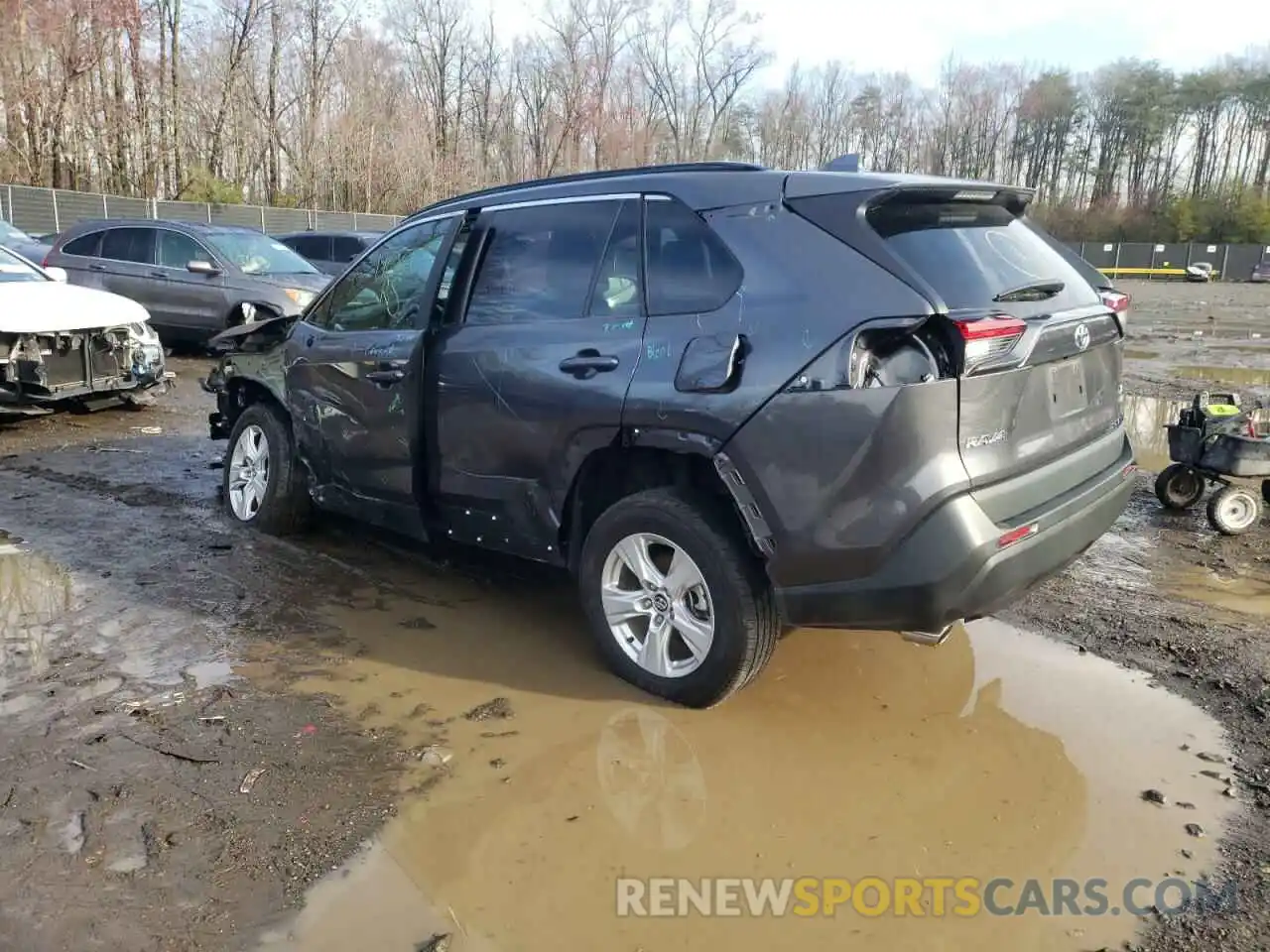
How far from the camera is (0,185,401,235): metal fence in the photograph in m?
26.2

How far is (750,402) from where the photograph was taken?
3.12m

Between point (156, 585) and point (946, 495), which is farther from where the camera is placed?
point (156, 585)

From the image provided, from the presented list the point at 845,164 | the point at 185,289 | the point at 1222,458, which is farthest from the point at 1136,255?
the point at 845,164

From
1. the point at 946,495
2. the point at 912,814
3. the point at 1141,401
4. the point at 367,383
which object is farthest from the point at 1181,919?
the point at 1141,401

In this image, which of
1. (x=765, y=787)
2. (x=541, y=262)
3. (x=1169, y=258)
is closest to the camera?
(x=765, y=787)

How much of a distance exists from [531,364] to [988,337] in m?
1.76

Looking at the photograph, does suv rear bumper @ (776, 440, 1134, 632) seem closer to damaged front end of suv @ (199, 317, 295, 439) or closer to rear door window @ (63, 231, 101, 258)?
damaged front end of suv @ (199, 317, 295, 439)

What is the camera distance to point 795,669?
12.9 ft

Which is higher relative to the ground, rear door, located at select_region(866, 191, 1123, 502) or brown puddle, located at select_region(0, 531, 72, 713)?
rear door, located at select_region(866, 191, 1123, 502)

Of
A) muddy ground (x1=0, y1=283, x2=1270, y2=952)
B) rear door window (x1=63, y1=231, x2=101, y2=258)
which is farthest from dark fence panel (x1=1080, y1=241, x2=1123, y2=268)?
muddy ground (x1=0, y1=283, x2=1270, y2=952)

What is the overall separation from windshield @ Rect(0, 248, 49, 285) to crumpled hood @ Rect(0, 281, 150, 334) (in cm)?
14

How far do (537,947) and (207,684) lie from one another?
2.01 metres

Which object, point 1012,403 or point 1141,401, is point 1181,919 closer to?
point 1012,403

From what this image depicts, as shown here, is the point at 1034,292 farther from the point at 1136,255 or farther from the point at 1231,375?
the point at 1136,255
